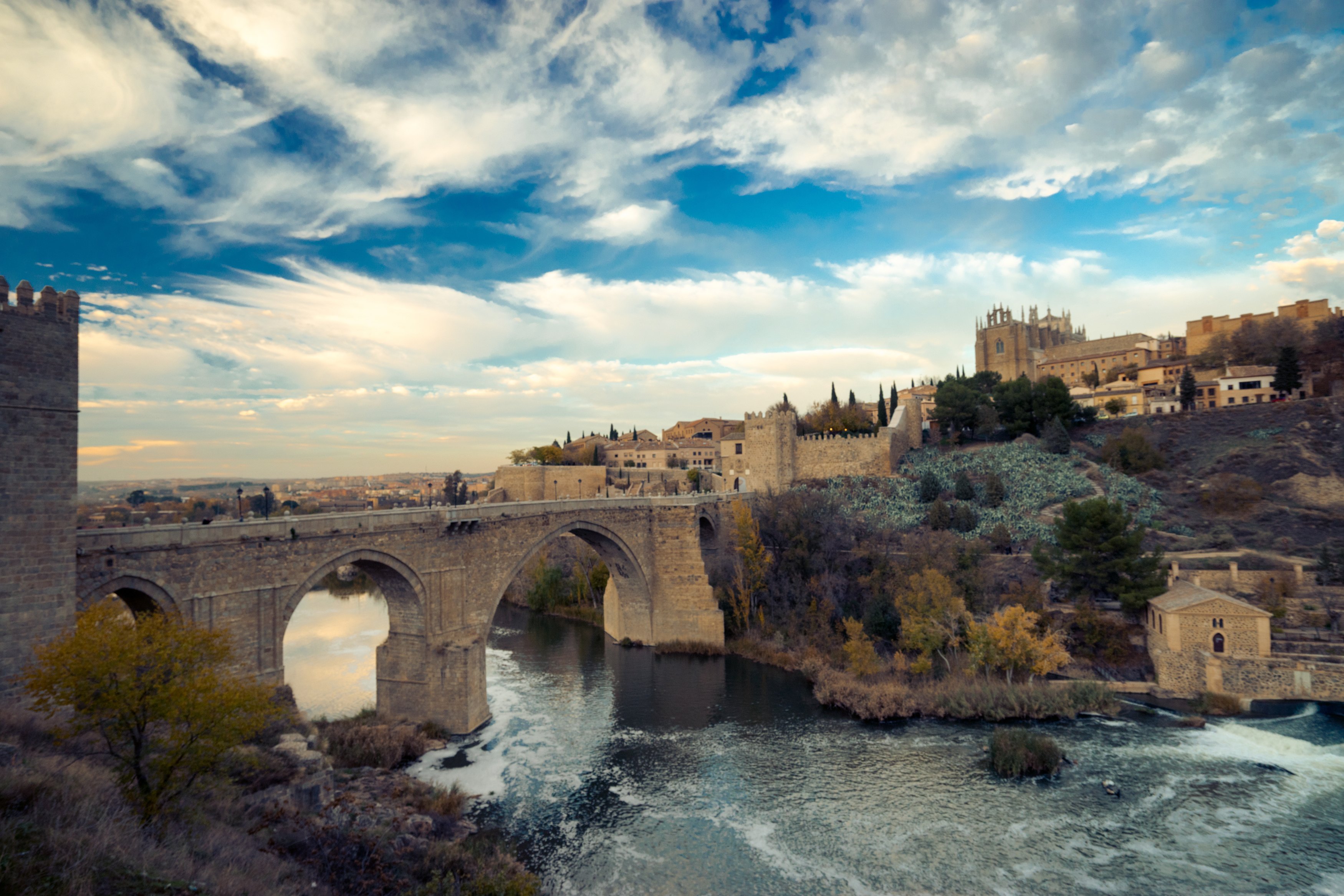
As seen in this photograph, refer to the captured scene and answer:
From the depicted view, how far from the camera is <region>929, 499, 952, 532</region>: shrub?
26.9 metres

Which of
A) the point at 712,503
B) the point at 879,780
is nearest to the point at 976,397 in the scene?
the point at 712,503

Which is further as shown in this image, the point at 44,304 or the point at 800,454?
the point at 800,454

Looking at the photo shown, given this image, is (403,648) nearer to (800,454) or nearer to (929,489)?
(929,489)

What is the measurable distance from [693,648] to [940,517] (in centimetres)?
→ 1185

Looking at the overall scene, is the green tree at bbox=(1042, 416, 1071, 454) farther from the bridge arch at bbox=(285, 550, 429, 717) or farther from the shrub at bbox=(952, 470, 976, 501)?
the bridge arch at bbox=(285, 550, 429, 717)

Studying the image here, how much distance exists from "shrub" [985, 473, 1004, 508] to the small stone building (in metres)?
11.0

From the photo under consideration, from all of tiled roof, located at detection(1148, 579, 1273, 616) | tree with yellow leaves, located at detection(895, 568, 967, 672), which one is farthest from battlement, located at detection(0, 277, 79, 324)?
tiled roof, located at detection(1148, 579, 1273, 616)

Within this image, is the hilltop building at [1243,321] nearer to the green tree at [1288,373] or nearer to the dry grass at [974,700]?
the green tree at [1288,373]

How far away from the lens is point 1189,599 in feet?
54.4

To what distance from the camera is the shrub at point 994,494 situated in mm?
27875

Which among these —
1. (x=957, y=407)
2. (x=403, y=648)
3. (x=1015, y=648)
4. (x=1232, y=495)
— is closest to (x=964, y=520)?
(x=1232, y=495)

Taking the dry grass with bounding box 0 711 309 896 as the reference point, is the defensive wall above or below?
above

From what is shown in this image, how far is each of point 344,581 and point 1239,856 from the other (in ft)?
130

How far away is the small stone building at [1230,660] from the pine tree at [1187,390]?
77.0 ft
